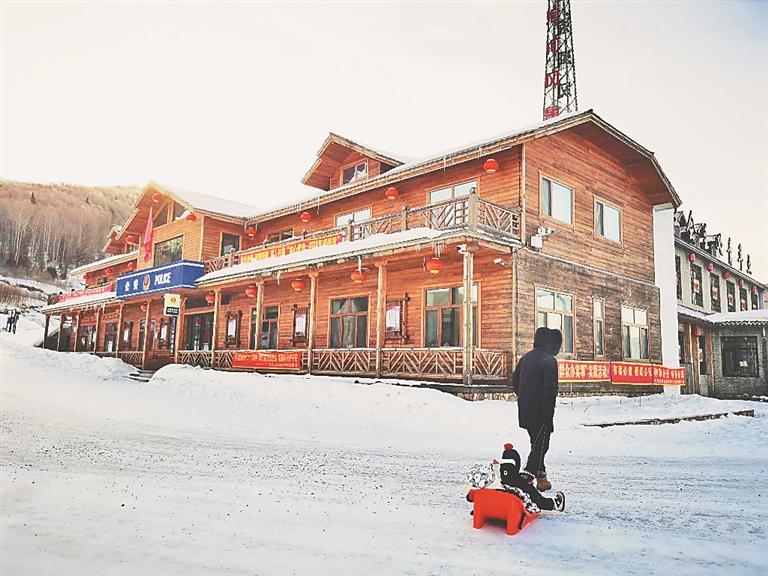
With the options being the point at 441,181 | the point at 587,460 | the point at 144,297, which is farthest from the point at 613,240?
the point at 144,297

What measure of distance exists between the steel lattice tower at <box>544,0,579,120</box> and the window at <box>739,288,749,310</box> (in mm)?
14635

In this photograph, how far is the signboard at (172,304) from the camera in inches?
950

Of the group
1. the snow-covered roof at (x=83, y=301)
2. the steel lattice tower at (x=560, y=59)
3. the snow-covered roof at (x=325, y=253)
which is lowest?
the snow-covered roof at (x=83, y=301)

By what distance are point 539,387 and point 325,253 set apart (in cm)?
1295

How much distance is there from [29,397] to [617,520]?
14.0 meters

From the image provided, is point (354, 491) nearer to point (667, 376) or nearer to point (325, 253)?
point (325, 253)

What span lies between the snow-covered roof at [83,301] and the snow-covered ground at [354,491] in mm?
17861

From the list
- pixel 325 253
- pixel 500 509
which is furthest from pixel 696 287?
pixel 500 509

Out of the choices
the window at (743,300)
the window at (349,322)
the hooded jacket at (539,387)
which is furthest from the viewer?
the window at (743,300)

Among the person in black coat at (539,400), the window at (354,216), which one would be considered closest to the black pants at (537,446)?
the person in black coat at (539,400)

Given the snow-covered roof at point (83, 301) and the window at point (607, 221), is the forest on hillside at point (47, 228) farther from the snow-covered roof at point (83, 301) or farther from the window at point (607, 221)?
the window at point (607, 221)

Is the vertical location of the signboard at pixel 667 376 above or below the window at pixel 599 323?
below

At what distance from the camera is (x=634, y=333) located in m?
20.2

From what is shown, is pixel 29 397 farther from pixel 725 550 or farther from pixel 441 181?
pixel 725 550
